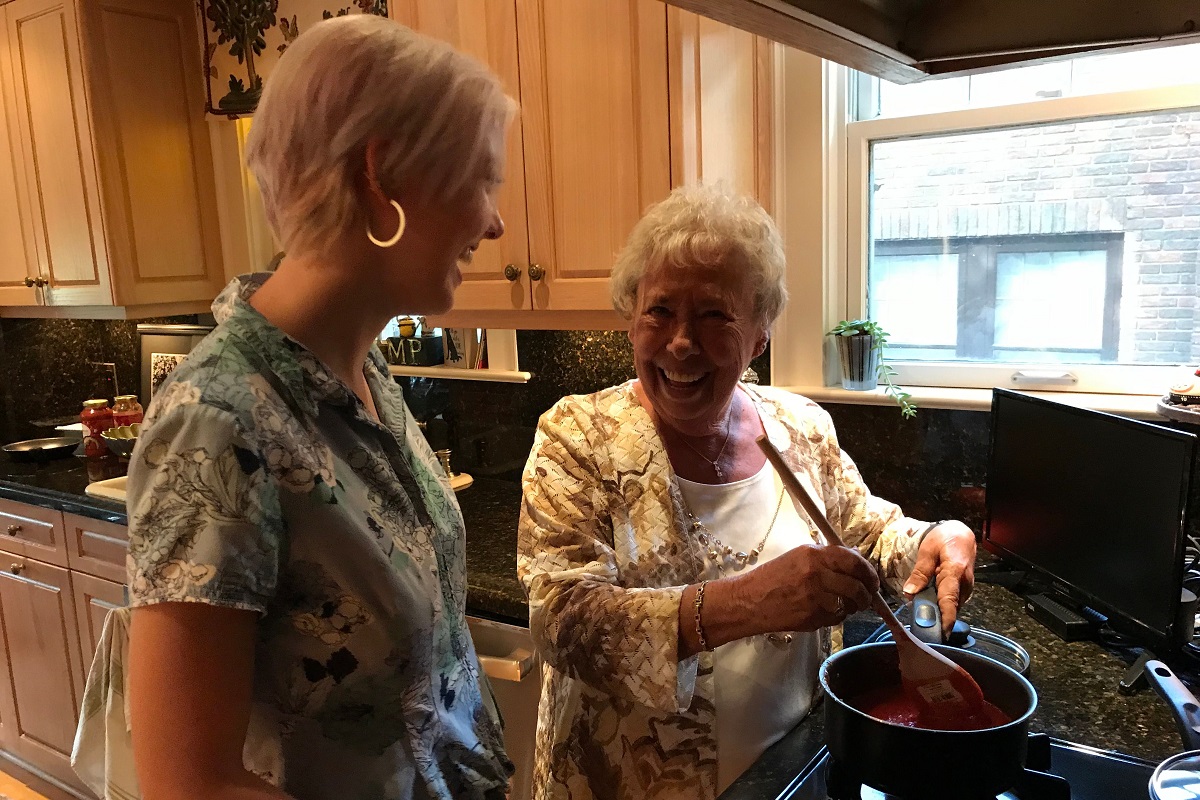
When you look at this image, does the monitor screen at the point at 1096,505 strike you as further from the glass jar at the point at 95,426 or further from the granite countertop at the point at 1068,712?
the glass jar at the point at 95,426

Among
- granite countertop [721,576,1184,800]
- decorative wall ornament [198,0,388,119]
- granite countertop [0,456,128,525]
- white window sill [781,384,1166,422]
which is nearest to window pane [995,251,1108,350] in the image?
white window sill [781,384,1166,422]

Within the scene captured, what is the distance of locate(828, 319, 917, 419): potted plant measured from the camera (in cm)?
193

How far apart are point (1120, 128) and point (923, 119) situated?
0.38 m

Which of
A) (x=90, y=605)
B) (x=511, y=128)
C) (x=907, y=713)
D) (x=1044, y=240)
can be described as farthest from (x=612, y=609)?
(x=90, y=605)

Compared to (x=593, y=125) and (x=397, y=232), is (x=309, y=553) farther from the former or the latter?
(x=593, y=125)

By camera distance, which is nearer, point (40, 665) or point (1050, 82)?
point (1050, 82)

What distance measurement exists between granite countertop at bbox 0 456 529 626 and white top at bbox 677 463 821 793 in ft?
1.96

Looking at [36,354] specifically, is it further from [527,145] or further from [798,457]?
[798,457]

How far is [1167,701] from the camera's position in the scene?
3.16 feet

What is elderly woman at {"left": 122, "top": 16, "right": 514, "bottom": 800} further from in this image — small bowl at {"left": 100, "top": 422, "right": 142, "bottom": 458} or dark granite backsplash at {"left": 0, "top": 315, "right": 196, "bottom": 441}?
dark granite backsplash at {"left": 0, "top": 315, "right": 196, "bottom": 441}

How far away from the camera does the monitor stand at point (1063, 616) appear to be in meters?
1.35

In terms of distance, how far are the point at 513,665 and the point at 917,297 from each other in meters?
1.23

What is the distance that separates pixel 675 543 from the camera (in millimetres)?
1171

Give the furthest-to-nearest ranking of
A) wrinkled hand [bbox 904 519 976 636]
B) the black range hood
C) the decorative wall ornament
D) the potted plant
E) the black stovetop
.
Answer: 1. the decorative wall ornament
2. the potted plant
3. wrinkled hand [bbox 904 519 976 636]
4. the black stovetop
5. the black range hood
